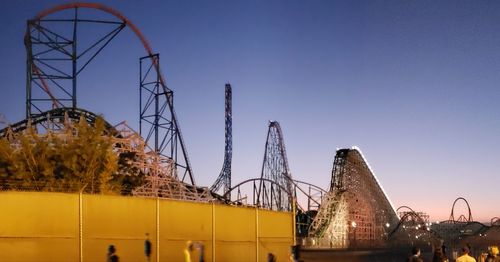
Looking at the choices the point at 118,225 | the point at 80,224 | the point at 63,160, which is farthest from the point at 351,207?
the point at 80,224

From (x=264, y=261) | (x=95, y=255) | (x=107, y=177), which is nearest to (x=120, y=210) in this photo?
(x=95, y=255)

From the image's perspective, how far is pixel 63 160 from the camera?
107ft

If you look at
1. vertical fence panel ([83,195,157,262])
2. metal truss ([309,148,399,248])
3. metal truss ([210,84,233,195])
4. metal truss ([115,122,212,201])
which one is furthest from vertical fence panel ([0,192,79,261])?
metal truss ([210,84,233,195])

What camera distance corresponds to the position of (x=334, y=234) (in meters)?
70.2

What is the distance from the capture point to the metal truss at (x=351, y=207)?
70.6 metres

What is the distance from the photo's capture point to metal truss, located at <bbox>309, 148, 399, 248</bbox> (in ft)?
232

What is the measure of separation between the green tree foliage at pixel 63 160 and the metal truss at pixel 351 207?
114 feet

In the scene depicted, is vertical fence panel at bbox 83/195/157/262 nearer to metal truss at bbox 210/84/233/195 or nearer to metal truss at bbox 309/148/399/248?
metal truss at bbox 309/148/399/248

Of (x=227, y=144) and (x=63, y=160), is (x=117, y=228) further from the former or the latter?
(x=227, y=144)

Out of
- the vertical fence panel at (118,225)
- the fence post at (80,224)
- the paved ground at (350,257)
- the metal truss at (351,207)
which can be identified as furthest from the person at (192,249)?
the metal truss at (351,207)

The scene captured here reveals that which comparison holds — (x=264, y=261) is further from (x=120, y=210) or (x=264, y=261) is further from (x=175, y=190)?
(x=175, y=190)

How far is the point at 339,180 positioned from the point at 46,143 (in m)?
44.2

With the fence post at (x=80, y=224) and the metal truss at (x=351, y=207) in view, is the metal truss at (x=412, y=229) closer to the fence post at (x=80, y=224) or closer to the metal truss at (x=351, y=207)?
the metal truss at (x=351, y=207)

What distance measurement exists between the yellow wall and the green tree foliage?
14573 mm
